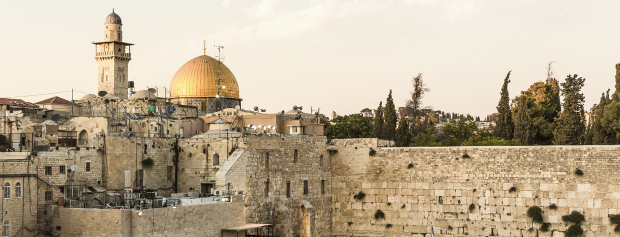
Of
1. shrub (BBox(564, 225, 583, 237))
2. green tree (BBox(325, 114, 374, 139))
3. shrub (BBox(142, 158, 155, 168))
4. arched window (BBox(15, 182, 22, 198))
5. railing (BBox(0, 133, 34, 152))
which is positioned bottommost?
shrub (BBox(564, 225, 583, 237))

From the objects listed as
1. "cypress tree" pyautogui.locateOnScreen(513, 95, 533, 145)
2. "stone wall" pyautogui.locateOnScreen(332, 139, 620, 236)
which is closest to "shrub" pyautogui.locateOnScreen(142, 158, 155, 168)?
"stone wall" pyautogui.locateOnScreen(332, 139, 620, 236)

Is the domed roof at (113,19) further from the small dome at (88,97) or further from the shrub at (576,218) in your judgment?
the shrub at (576,218)

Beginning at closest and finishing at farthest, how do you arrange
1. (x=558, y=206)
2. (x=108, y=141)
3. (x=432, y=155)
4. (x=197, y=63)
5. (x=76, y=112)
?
(x=108, y=141) < (x=558, y=206) < (x=432, y=155) < (x=76, y=112) < (x=197, y=63)

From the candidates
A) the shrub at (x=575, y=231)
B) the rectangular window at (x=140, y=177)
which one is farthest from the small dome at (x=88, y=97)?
the shrub at (x=575, y=231)

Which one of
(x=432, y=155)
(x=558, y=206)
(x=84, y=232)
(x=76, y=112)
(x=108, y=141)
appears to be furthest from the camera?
(x=76, y=112)

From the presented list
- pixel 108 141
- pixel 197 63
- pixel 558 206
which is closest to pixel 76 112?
pixel 197 63

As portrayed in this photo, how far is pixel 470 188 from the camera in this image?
34531 millimetres

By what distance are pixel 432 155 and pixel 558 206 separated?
595 centimetres

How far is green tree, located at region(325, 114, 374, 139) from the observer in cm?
5300

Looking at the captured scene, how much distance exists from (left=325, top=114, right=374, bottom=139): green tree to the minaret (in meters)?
14.4

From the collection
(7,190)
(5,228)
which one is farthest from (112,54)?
(5,228)

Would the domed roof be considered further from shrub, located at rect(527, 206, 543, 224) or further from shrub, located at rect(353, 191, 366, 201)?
shrub, located at rect(527, 206, 543, 224)

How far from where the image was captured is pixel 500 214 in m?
34.0

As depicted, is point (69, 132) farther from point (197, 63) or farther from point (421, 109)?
point (421, 109)
